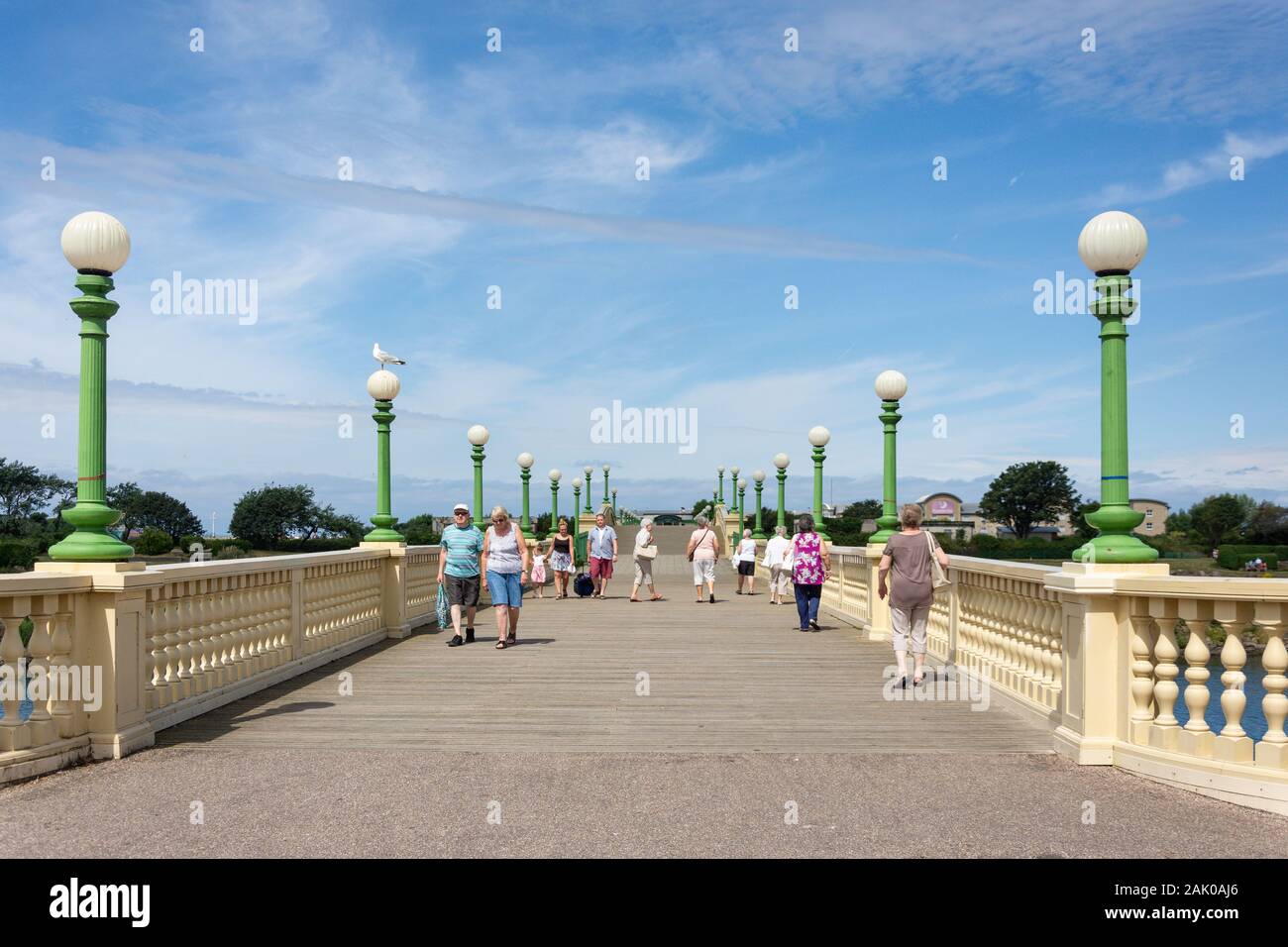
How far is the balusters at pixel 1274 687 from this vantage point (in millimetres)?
5684

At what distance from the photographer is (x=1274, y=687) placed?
5.77 meters

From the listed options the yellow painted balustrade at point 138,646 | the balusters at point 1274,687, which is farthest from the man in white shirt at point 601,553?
the balusters at point 1274,687

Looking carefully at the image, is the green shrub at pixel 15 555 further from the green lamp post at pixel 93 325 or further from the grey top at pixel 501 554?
the green lamp post at pixel 93 325

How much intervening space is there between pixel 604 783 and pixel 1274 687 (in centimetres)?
386

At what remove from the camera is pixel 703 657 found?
11.9 meters

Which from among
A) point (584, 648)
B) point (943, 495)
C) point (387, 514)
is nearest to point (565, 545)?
point (387, 514)

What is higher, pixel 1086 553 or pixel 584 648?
pixel 1086 553

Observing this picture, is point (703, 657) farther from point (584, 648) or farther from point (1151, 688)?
point (1151, 688)

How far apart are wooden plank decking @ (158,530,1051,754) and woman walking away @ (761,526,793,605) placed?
16.5 feet

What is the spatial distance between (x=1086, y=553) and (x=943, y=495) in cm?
19239

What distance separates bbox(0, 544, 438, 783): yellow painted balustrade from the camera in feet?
20.8

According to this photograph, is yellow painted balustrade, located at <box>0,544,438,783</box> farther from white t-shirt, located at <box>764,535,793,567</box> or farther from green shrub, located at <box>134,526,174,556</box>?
green shrub, located at <box>134,526,174,556</box>

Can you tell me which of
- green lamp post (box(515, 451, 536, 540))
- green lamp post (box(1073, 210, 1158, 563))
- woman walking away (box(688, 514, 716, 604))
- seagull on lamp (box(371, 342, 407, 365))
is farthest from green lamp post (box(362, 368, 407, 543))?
green lamp post (box(515, 451, 536, 540))

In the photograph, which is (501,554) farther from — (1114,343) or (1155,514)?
(1155,514)
